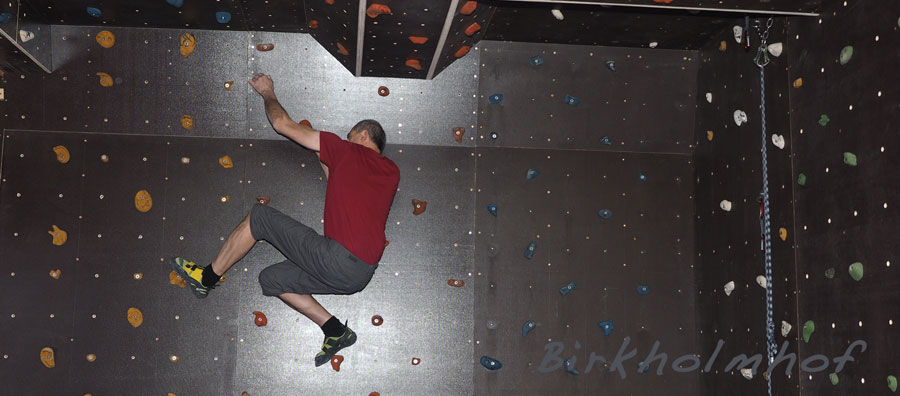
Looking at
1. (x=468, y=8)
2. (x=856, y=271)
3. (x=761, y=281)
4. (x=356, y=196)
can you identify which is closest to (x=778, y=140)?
(x=761, y=281)

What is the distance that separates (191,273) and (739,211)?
2704 millimetres

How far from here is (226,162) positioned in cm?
405

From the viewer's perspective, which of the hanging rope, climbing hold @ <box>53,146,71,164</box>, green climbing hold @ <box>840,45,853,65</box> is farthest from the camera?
climbing hold @ <box>53,146,71,164</box>

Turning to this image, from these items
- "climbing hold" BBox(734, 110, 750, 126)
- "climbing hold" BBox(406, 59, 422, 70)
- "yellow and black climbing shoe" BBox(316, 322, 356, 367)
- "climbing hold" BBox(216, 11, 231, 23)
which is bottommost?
"yellow and black climbing shoe" BBox(316, 322, 356, 367)

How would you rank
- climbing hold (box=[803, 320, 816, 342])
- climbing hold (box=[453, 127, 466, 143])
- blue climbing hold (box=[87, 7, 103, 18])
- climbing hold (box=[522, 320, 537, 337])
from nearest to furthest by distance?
climbing hold (box=[803, 320, 816, 342]) < blue climbing hold (box=[87, 7, 103, 18]) < climbing hold (box=[522, 320, 537, 337]) < climbing hold (box=[453, 127, 466, 143])

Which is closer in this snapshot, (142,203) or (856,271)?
(856,271)

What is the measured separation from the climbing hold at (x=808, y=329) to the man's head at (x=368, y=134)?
2099 mm

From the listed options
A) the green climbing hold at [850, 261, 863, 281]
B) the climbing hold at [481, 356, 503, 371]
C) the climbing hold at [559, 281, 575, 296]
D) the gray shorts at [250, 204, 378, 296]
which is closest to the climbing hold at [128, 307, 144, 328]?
the gray shorts at [250, 204, 378, 296]

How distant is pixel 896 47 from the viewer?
2.72m

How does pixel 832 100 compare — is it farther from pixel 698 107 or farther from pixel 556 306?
pixel 556 306

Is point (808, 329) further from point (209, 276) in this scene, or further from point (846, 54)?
point (209, 276)

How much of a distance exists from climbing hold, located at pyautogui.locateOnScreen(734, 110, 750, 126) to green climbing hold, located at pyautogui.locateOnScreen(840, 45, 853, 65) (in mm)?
741

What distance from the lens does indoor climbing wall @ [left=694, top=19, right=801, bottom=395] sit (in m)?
3.40

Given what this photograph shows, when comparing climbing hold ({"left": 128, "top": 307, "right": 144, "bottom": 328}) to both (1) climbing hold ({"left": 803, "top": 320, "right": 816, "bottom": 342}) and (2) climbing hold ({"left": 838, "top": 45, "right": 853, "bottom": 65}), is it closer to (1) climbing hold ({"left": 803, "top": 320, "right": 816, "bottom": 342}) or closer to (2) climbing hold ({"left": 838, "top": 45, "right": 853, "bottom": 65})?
(1) climbing hold ({"left": 803, "top": 320, "right": 816, "bottom": 342})
